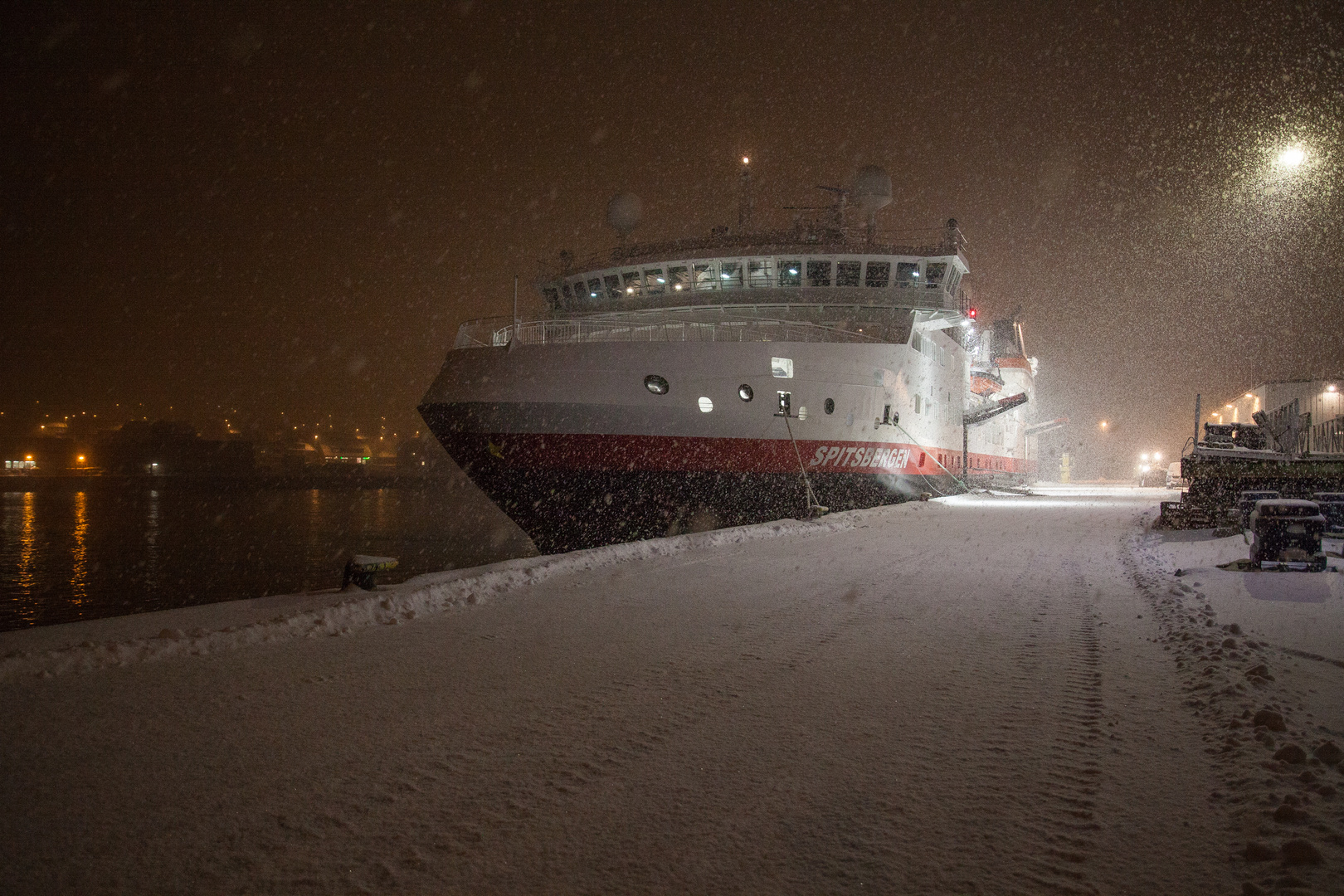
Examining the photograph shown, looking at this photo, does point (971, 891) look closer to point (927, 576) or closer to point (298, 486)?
point (927, 576)

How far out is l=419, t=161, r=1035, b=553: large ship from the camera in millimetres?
17234

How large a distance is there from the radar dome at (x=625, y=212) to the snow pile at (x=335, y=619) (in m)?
20.7

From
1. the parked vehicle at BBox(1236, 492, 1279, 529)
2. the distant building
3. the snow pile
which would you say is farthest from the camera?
the distant building

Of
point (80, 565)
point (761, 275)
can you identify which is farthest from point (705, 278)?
point (80, 565)

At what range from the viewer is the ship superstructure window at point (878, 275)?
25094mm

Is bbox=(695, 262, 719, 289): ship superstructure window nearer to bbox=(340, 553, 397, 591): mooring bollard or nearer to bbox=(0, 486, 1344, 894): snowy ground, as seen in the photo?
bbox=(340, 553, 397, 591): mooring bollard

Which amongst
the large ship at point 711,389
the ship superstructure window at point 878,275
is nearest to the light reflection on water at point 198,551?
the large ship at point 711,389

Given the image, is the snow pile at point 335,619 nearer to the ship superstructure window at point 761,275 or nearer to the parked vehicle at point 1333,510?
the parked vehicle at point 1333,510

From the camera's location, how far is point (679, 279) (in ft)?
81.6

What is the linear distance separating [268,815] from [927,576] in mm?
7345

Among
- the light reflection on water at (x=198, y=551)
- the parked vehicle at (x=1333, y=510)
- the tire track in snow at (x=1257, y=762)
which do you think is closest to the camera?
the tire track in snow at (x=1257, y=762)

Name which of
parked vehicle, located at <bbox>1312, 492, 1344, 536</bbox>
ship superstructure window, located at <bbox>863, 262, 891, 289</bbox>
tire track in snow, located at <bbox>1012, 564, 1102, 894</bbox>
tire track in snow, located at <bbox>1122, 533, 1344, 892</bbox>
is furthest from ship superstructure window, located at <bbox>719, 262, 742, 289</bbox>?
tire track in snow, located at <bbox>1122, 533, 1344, 892</bbox>

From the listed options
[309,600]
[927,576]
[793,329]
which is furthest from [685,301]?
[309,600]

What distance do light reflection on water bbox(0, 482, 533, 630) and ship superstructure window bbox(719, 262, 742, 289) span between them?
10256 millimetres
